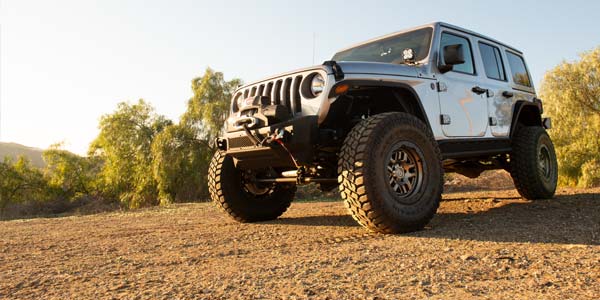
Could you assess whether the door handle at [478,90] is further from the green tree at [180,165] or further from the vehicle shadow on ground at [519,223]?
the green tree at [180,165]

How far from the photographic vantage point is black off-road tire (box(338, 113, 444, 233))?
11.3 feet

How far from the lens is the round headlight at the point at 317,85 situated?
3.91 meters

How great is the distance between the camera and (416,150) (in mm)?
3922

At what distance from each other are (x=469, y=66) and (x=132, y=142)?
2181 cm

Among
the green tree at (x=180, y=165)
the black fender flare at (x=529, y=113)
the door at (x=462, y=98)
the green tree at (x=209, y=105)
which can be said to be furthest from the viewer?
the green tree at (x=209, y=105)

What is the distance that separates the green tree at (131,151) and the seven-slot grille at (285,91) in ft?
56.7

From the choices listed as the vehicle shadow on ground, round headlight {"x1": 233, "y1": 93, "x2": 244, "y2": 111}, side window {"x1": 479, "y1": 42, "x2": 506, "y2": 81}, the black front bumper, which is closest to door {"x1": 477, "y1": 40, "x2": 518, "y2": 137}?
side window {"x1": 479, "y1": 42, "x2": 506, "y2": 81}

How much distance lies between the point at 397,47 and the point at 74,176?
1352 inches

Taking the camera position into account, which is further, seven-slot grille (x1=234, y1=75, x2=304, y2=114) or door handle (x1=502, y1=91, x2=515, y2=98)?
door handle (x1=502, y1=91, x2=515, y2=98)

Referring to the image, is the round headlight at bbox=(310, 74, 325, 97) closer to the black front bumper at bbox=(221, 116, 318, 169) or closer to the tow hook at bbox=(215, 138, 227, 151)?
the black front bumper at bbox=(221, 116, 318, 169)

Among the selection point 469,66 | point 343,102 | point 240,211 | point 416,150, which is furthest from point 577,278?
point 469,66

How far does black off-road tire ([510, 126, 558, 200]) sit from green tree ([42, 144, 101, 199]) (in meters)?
32.1

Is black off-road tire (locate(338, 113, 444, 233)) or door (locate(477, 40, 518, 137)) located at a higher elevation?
door (locate(477, 40, 518, 137))

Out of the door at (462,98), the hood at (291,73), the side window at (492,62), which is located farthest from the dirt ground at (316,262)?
the side window at (492,62)
